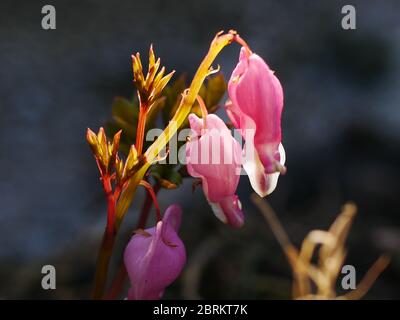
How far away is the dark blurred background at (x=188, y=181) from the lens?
1529 mm

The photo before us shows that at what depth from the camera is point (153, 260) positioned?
2.22ft

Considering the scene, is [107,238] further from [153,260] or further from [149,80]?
[149,80]

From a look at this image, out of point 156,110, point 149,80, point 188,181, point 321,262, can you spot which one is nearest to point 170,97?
point 156,110

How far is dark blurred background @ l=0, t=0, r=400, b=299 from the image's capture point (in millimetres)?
1529

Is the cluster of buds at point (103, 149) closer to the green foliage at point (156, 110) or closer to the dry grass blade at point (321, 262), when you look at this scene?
the green foliage at point (156, 110)

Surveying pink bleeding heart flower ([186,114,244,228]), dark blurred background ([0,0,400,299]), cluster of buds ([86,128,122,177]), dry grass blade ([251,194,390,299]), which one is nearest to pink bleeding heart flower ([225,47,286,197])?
pink bleeding heart flower ([186,114,244,228])

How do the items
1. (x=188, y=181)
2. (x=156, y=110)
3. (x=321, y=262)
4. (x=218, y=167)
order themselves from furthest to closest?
(x=188, y=181) → (x=321, y=262) → (x=156, y=110) → (x=218, y=167)

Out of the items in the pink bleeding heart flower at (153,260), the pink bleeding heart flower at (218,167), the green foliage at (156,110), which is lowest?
the pink bleeding heart flower at (153,260)

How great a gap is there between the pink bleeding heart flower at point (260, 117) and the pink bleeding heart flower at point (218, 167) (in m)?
0.02

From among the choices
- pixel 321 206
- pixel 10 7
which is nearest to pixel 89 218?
pixel 321 206

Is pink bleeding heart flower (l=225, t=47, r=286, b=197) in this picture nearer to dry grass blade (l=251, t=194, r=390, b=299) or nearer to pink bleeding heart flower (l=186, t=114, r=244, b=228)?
pink bleeding heart flower (l=186, t=114, r=244, b=228)

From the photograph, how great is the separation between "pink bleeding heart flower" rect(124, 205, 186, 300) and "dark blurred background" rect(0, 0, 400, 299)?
657 mm

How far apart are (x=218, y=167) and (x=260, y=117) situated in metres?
0.07

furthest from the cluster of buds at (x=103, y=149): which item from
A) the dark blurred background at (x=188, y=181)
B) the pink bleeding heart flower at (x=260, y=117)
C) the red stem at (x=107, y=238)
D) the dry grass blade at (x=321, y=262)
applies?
the dark blurred background at (x=188, y=181)
